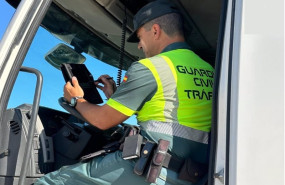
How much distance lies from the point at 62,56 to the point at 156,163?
104 centimetres

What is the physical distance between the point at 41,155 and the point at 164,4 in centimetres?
107

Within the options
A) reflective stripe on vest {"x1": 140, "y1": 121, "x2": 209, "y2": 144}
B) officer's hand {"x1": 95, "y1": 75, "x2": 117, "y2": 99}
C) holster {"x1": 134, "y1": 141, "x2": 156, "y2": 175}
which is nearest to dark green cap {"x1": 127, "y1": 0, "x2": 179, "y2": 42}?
officer's hand {"x1": 95, "y1": 75, "x2": 117, "y2": 99}

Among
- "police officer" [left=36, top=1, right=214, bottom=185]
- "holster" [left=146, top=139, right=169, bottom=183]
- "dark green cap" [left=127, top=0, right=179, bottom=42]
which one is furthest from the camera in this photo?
"dark green cap" [left=127, top=0, right=179, bottom=42]

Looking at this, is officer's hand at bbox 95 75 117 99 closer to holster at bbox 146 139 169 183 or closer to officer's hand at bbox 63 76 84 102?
officer's hand at bbox 63 76 84 102

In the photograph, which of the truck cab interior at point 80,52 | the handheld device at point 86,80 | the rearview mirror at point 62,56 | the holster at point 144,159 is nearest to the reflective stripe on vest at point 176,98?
the holster at point 144,159

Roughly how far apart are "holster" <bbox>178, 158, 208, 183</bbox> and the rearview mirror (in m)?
0.98

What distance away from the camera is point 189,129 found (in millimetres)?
1798

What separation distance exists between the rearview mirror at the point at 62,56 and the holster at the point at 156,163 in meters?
0.91

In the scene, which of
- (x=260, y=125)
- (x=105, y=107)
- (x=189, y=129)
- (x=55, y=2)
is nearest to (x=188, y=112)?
(x=189, y=129)

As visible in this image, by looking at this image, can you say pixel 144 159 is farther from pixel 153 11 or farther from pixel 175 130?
pixel 153 11

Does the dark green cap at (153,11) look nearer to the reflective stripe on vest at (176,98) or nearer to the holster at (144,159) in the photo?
the reflective stripe on vest at (176,98)

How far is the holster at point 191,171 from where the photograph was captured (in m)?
1.72

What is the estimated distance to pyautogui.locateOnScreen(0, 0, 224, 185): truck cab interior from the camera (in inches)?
74.7

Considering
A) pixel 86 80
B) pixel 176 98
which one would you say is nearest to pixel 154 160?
pixel 176 98
